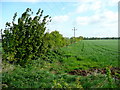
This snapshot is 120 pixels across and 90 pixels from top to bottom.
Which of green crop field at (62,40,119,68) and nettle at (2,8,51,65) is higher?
nettle at (2,8,51,65)

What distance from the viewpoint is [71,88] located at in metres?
4.54

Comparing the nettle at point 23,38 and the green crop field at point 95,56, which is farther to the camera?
the green crop field at point 95,56

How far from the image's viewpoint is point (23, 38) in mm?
8156

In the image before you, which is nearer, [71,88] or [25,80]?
[71,88]

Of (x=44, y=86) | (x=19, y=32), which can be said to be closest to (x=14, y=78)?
(x=44, y=86)

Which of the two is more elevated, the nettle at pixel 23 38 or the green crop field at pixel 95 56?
the nettle at pixel 23 38

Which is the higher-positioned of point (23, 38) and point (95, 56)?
point (23, 38)

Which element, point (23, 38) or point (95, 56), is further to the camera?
point (95, 56)

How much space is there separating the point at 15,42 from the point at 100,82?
13.5 ft

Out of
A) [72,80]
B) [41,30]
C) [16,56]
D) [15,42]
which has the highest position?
[41,30]

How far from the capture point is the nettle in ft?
24.1

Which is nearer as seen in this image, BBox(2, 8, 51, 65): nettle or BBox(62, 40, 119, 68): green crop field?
BBox(2, 8, 51, 65): nettle

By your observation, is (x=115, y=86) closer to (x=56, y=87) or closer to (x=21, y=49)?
(x=56, y=87)

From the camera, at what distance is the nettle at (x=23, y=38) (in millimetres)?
7352
